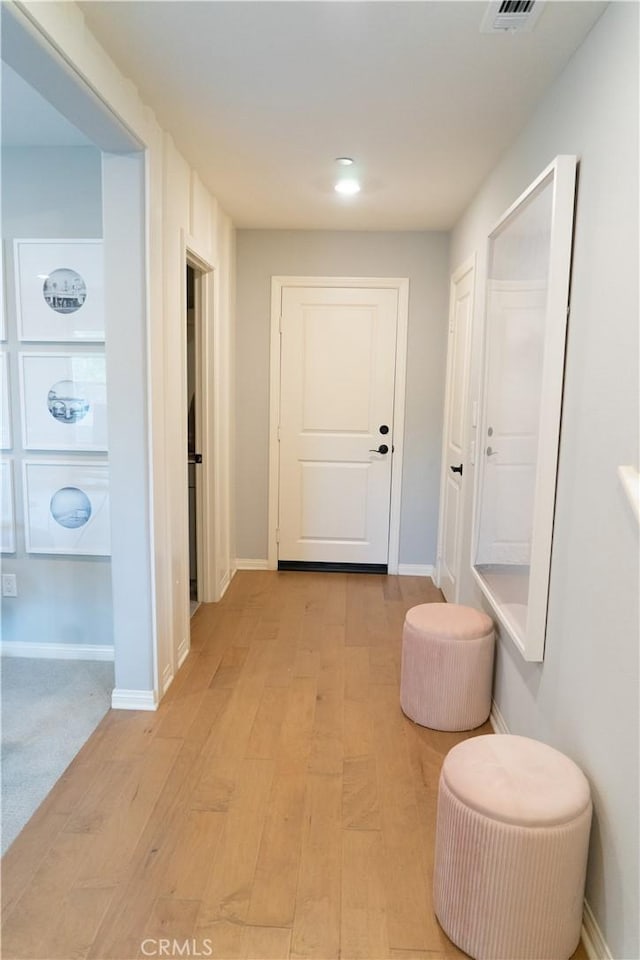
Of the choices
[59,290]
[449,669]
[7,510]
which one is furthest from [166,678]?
[59,290]

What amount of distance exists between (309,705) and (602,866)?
1400 mm

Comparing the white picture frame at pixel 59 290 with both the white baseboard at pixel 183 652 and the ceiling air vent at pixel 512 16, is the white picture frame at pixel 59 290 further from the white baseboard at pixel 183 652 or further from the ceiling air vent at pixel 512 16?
the ceiling air vent at pixel 512 16

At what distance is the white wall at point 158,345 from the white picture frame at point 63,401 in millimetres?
377

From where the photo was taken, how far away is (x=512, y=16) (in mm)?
1677

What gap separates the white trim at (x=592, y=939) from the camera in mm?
1459

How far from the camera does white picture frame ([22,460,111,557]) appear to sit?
2.95m

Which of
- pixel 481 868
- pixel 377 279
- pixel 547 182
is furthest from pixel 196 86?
pixel 481 868

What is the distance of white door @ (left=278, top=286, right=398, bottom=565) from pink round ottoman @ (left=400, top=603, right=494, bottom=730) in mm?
1996

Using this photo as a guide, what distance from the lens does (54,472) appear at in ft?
9.68

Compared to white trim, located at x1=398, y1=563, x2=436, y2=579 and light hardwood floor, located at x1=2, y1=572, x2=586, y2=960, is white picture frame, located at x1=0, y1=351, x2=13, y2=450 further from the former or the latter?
white trim, located at x1=398, y1=563, x2=436, y2=579

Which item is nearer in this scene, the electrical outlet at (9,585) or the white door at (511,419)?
the white door at (511,419)

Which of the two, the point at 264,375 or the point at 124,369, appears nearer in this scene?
the point at 124,369

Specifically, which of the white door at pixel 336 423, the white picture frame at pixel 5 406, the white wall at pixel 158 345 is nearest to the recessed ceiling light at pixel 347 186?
the white wall at pixel 158 345

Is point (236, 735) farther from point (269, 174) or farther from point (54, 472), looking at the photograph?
point (269, 174)
